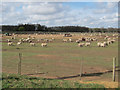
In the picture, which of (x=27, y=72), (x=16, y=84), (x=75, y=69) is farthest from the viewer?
(x=75, y=69)

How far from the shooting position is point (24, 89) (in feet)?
26.6

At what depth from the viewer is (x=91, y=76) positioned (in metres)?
14.0

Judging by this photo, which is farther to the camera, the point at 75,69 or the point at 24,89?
the point at 75,69

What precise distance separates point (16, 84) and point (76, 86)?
2.63m

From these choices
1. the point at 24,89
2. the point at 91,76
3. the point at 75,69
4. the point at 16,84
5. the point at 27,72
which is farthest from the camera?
the point at 75,69

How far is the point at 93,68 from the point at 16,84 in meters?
9.46

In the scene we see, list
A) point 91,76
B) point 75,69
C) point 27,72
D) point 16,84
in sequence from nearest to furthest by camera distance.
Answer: point 16,84, point 91,76, point 27,72, point 75,69

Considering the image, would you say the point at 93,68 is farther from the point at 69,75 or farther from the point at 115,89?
the point at 115,89

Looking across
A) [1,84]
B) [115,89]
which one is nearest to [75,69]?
[115,89]

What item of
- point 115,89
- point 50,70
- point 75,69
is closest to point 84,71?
point 75,69

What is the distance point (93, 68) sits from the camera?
55.3 feet

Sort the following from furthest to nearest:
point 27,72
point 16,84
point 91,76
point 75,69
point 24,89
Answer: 1. point 75,69
2. point 27,72
3. point 91,76
4. point 16,84
5. point 24,89

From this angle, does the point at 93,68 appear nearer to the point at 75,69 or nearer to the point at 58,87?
the point at 75,69

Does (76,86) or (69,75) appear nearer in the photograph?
(76,86)
